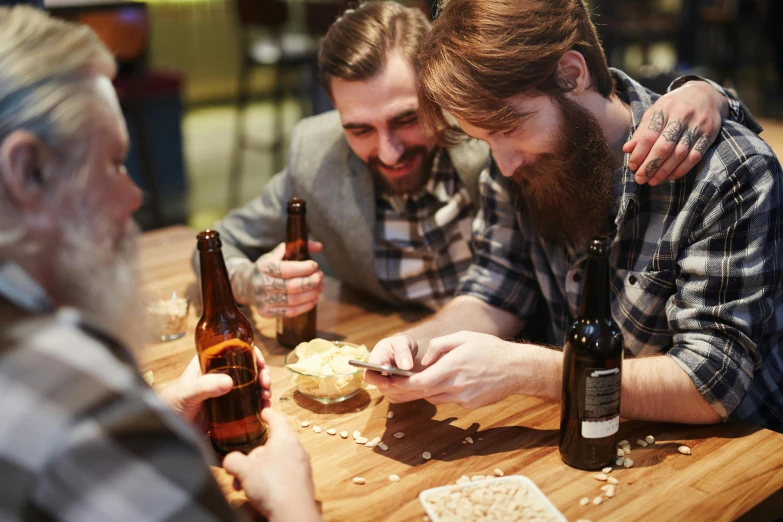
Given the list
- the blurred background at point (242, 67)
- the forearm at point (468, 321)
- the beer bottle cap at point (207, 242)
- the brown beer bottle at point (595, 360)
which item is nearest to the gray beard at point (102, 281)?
the beer bottle cap at point (207, 242)

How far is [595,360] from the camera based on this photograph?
113cm

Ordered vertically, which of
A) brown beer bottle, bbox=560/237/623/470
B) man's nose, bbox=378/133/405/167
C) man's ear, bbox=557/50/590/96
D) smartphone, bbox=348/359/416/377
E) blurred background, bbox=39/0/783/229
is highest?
man's ear, bbox=557/50/590/96

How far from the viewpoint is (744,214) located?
1.38 m

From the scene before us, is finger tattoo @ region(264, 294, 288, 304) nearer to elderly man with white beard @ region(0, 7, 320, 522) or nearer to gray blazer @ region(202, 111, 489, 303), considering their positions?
gray blazer @ region(202, 111, 489, 303)

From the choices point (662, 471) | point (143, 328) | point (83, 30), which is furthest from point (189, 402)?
point (662, 471)

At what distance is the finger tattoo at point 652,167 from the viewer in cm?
141

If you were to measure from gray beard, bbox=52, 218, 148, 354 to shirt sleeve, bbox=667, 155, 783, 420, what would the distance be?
3.09ft

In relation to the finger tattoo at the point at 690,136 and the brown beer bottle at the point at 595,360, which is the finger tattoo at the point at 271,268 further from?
the finger tattoo at the point at 690,136

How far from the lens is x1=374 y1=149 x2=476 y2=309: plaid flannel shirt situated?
2.00 meters

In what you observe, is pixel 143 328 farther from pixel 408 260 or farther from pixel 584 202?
pixel 408 260

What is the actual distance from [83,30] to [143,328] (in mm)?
399

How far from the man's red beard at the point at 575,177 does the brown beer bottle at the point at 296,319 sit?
1.66 feet

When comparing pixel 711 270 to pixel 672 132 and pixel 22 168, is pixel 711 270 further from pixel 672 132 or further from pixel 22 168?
pixel 22 168

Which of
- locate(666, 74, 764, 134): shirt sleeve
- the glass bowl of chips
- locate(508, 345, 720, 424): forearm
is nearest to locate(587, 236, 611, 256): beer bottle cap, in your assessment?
locate(508, 345, 720, 424): forearm
